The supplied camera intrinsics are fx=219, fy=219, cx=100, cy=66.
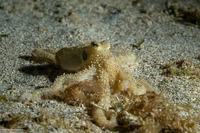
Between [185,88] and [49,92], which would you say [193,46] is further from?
[49,92]

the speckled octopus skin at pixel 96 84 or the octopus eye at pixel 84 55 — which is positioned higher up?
the octopus eye at pixel 84 55

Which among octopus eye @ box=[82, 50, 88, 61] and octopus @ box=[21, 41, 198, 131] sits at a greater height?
octopus eye @ box=[82, 50, 88, 61]

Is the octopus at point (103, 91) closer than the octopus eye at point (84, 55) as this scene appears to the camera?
Yes

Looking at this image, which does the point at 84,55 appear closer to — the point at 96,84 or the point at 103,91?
the point at 96,84

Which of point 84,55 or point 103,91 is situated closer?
point 103,91

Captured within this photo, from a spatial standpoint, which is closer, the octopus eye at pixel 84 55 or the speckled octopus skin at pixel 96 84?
the speckled octopus skin at pixel 96 84

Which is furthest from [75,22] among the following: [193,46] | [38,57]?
[193,46]

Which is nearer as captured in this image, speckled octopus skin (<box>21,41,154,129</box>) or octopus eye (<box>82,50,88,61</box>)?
speckled octopus skin (<box>21,41,154,129</box>)

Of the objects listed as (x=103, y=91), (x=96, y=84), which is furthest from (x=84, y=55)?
(x=103, y=91)
